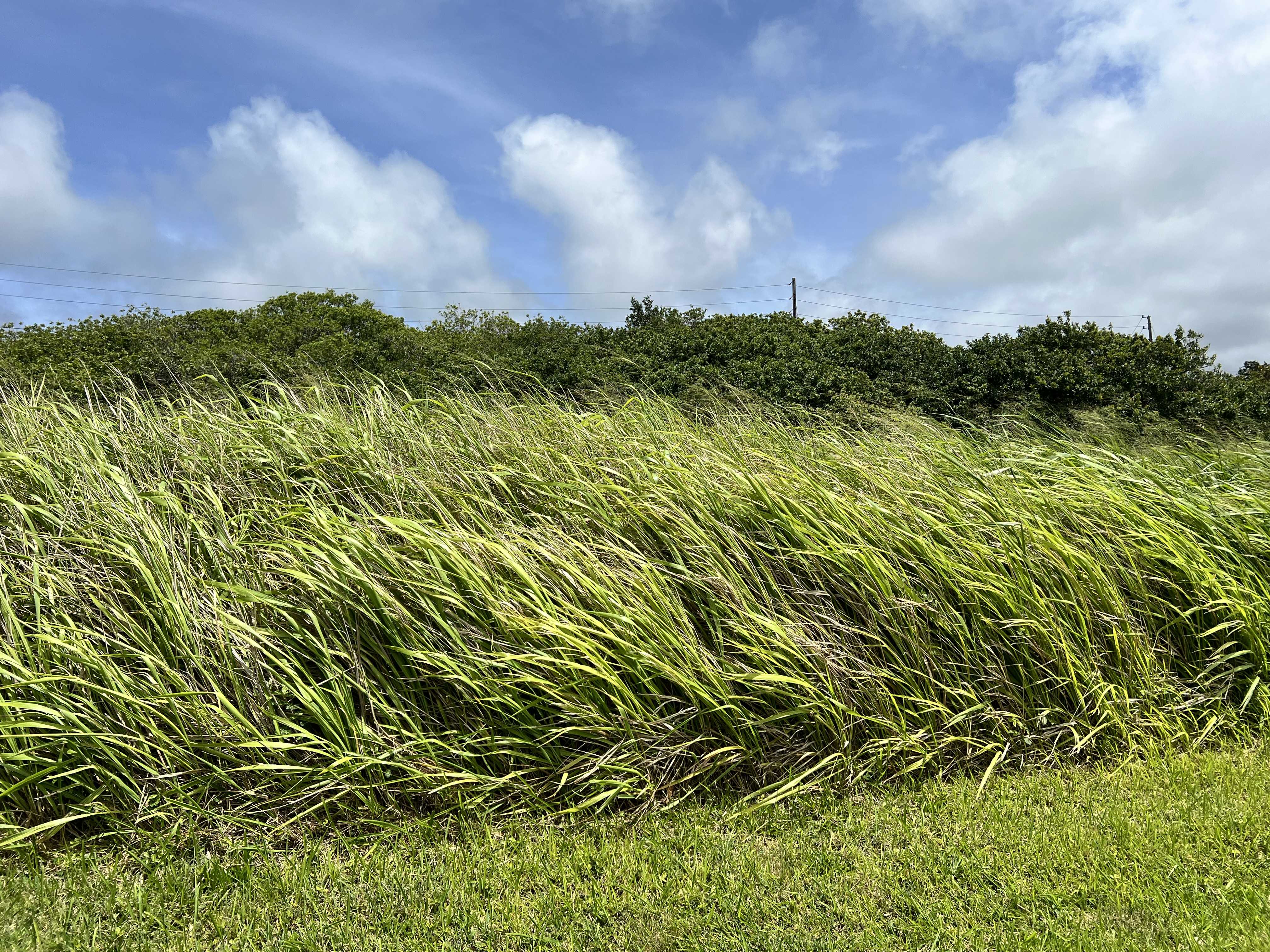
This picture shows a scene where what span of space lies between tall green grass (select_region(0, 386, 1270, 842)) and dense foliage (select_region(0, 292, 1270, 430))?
5938 mm

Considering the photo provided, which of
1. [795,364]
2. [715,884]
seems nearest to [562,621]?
[715,884]

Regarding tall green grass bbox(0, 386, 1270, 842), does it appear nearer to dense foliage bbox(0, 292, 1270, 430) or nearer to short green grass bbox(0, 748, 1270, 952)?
short green grass bbox(0, 748, 1270, 952)

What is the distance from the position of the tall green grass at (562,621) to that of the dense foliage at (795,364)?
19.5ft

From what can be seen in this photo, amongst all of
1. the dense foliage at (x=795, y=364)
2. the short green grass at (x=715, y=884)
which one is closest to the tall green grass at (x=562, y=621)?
the short green grass at (x=715, y=884)

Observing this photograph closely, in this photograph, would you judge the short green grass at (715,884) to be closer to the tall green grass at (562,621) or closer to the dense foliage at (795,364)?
the tall green grass at (562,621)

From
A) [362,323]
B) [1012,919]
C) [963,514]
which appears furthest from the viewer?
[362,323]

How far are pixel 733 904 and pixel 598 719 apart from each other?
817 millimetres

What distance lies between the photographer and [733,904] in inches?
91.7

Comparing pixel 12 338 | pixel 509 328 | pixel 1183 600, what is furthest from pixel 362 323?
pixel 1183 600

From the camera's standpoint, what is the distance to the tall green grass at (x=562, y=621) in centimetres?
280

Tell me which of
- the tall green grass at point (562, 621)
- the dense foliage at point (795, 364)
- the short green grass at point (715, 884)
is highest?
the dense foliage at point (795, 364)

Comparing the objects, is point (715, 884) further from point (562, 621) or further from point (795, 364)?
point (795, 364)

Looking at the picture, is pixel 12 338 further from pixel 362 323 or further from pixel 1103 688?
pixel 1103 688

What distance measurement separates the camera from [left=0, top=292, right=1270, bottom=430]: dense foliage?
10.7m
